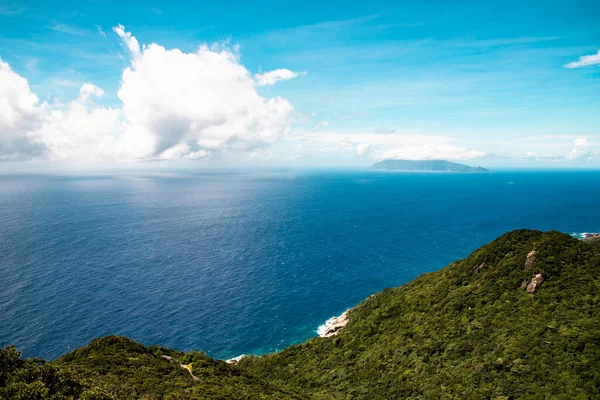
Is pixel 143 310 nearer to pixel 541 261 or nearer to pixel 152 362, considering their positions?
pixel 152 362

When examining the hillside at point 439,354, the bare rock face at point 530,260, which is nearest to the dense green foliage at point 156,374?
the hillside at point 439,354

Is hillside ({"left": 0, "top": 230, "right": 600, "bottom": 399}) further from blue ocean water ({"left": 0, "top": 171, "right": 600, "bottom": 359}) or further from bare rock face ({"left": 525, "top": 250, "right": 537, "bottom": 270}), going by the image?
blue ocean water ({"left": 0, "top": 171, "right": 600, "bottom": 359})

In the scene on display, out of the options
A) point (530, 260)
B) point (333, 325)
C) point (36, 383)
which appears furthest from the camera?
point (333, 325)

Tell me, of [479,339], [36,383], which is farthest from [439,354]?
[36,383]

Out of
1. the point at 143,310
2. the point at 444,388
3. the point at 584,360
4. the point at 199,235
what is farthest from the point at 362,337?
the point at 199,235

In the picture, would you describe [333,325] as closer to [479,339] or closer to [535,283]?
[479,339]

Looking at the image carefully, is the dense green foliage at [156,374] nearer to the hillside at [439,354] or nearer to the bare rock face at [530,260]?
the hillside at [439,354]
